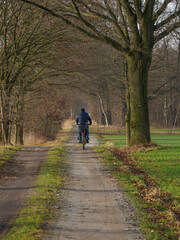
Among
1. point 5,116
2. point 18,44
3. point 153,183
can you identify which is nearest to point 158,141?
point 5,116

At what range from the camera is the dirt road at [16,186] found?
6.45m

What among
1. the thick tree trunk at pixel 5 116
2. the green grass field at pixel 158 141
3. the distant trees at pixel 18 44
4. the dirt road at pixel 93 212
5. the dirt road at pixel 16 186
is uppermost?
the distant trees at pixel 18 44

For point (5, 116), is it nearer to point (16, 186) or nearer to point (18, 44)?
point (18, 44)

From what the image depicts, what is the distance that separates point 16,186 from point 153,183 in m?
3.78

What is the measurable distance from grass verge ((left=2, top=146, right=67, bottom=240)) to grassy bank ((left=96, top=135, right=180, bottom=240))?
5.70 ft

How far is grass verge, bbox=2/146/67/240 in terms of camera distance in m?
5.50

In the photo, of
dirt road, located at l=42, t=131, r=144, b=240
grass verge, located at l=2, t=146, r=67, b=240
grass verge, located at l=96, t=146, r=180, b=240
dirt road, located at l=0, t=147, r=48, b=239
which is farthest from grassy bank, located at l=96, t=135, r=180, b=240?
dirt road, located at l=0, t=147, r=48, b=239

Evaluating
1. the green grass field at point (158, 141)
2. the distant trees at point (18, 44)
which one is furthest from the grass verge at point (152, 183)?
the green grass field at point (158, 141)

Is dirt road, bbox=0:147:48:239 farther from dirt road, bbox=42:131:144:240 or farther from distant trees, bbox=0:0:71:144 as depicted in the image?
distant trees, bbox=0:0:71:144

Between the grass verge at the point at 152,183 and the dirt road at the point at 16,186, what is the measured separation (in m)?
2.40

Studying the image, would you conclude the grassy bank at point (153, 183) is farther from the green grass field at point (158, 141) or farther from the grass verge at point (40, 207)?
the green grass field at point (158, 141)

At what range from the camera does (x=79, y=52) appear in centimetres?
2302

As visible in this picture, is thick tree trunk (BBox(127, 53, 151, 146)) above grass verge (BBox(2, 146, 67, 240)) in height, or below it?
above

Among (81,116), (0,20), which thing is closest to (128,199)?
(81,116)
